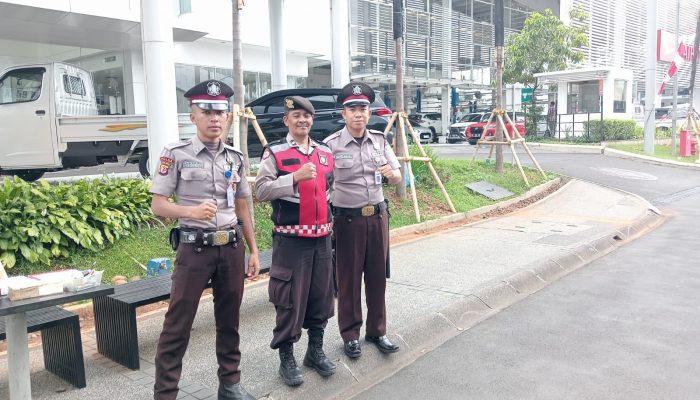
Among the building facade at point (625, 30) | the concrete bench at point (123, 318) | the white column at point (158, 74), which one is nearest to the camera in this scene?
the concrete bench at point (123, 318)

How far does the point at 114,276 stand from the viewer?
20.8 feet

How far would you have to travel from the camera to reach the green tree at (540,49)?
28141 mm

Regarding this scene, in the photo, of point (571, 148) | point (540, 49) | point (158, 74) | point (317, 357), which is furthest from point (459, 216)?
point (540, 49)

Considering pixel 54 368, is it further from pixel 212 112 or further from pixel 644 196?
pixel 644 196

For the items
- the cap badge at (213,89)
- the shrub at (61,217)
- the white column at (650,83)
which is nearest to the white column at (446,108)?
the white column at (650,83)

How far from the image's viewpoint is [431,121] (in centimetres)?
3441

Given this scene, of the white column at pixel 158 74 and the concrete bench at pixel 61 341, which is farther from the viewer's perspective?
the white column at pixel 158 74

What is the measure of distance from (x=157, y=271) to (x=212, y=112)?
3.28 m

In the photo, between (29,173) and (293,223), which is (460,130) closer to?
(29,173)

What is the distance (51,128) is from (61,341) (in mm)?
7632

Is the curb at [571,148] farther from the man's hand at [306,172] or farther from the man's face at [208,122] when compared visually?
the man's face at [208,122]

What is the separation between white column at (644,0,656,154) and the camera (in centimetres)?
2069

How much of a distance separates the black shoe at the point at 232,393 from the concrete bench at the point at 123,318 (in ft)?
3.09

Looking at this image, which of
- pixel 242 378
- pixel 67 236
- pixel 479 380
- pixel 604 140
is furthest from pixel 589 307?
pixel 604 140
